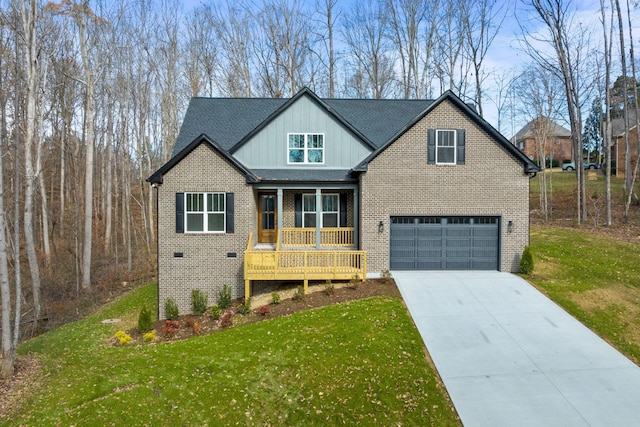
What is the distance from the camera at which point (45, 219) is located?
2214cm

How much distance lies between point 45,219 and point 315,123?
694 inches

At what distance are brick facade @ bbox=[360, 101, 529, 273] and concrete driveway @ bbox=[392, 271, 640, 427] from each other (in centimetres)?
262

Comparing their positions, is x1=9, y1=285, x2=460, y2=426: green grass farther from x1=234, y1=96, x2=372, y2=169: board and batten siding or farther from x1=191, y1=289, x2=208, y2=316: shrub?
x1=234, y1=96, x2=372, y2=169: board and batten siding

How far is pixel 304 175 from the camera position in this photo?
14414 millimetres

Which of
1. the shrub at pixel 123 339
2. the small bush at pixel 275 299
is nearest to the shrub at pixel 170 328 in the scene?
the shrub at pixel 123 339

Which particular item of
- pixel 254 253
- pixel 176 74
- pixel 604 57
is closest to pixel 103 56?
pixel 176 74

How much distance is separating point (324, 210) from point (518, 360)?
30.6 ft

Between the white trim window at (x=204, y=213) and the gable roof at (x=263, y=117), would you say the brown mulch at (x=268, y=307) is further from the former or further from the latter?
the gable roof at (x=263, y=117)

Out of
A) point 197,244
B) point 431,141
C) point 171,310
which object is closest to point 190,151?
point 197,244

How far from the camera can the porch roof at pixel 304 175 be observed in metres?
14.1

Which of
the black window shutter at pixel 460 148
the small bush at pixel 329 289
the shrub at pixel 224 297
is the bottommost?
the shrub at pixel 224 297

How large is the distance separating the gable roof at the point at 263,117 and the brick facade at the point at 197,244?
6.39 feet

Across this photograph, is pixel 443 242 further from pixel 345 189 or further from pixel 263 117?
pixel 263 117

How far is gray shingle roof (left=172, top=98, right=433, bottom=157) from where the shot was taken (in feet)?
51.9
